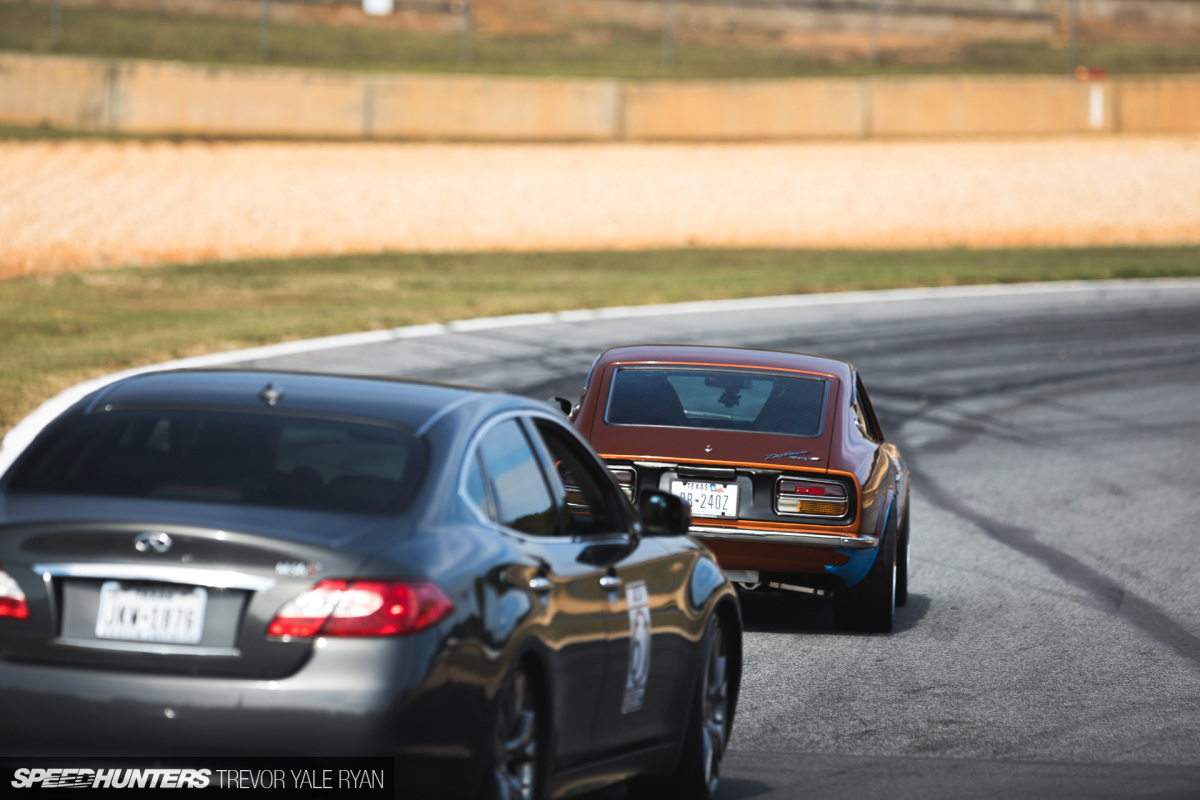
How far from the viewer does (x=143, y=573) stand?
15.2ft

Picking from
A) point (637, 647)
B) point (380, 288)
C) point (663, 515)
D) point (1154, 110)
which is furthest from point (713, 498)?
point (1154, 110)

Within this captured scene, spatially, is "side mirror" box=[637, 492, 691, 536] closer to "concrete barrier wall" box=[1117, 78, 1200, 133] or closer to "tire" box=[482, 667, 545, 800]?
"tire" box=[482, 667, 545, 800]

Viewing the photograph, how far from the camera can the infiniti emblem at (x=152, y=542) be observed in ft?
15.3

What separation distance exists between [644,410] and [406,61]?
1573 inches

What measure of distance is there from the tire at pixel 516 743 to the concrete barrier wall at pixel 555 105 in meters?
39.7

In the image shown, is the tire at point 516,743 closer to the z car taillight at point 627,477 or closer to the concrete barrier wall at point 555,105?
the z car taillight at point 627,477

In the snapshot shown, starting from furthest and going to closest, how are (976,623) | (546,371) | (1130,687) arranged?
(546,371), (976,623), (1130,687)

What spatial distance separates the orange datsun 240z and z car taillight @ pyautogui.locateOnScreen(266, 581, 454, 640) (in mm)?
5073

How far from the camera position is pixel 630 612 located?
230 inches

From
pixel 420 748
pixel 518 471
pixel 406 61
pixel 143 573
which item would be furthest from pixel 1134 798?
pixel 406 61

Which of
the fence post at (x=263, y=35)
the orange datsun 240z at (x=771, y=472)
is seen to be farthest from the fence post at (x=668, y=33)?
the orange datsun 240z at (x=771, y=472)

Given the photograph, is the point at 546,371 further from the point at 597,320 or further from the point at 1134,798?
the point at 1134,798

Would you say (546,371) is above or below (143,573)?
below

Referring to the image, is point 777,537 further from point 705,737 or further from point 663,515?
point 663,515
